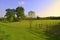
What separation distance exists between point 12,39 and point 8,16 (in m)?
32.7

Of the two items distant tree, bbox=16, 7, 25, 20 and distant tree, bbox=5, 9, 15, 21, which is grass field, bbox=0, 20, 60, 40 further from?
distant tree, bbox=16, 7, 25, 20

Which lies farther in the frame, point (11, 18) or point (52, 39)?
point (11, 18)

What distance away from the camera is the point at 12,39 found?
1378cm

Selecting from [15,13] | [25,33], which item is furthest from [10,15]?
[25,33]

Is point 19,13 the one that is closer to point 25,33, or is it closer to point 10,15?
point 10,15

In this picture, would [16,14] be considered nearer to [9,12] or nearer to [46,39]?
[9,12]

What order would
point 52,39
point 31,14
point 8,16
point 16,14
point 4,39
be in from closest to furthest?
1. point 4,39
2. point 52,39
3. point 31,14
4. point 8,16
5. point 16,14

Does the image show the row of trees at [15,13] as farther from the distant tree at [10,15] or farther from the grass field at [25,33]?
the grass field at [25,33]

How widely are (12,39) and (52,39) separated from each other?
5.31 meters

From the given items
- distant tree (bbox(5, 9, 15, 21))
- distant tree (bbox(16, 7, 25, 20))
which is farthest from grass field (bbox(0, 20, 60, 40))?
distant tree (bbox(16, 7, 25, 20))

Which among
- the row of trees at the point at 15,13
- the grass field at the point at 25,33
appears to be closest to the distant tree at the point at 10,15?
the row of trees at the point at 15,13

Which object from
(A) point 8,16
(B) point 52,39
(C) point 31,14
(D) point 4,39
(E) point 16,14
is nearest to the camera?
(D) point 4,39

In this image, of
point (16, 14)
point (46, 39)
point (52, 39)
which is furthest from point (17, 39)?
point (16, 14)

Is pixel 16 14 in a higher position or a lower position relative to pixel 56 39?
higher
